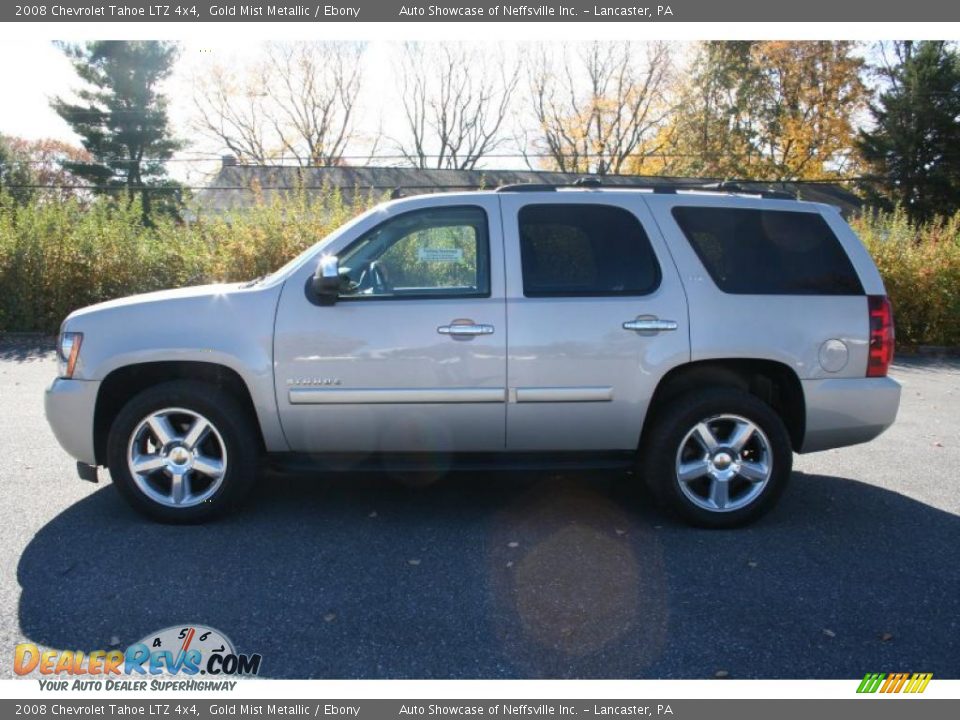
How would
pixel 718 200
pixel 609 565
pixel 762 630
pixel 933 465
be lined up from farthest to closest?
pixel 933 465 < pixel 718 200 < pixel 609 565 < pixel 762 630

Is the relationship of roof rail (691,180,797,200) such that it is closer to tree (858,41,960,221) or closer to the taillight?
the taillight

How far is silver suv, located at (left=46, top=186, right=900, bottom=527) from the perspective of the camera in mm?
4188

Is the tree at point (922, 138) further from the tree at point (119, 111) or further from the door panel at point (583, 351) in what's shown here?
the tree at point (119, 111)

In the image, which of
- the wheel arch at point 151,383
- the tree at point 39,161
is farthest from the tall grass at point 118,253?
the tree at point 39,161

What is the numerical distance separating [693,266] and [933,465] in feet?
10.2

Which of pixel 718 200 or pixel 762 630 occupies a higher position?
pixel 718 200

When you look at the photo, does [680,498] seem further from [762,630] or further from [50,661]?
[50,661]

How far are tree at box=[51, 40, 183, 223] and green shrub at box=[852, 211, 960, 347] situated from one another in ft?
97.9

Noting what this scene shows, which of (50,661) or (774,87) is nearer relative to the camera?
(50,661)

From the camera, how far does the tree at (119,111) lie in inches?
1299

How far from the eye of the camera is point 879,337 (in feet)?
14.2

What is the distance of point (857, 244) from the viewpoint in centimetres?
450

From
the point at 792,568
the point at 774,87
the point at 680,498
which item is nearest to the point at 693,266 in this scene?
the point at 680,498

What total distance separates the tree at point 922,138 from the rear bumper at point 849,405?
27.5 metres
